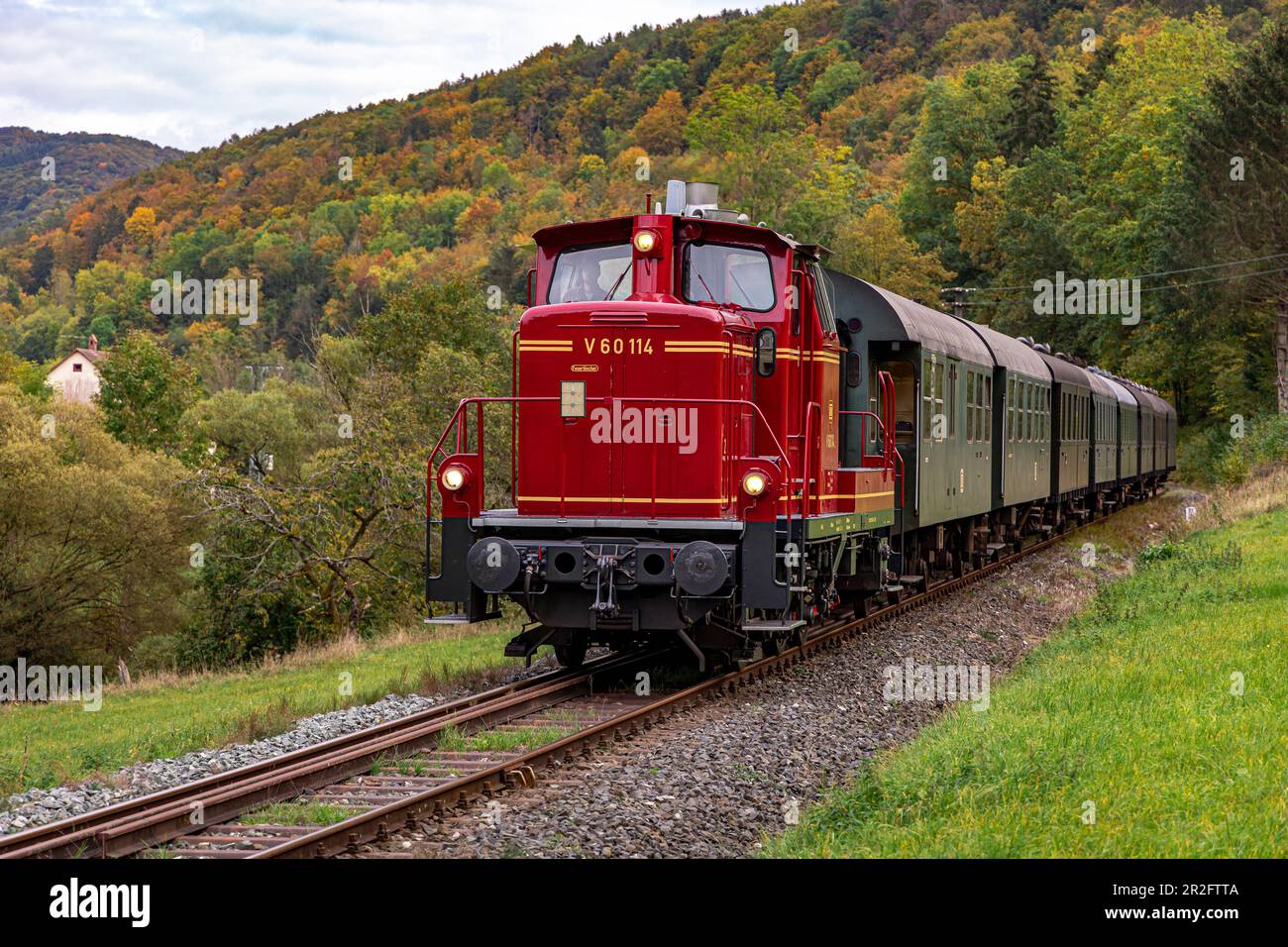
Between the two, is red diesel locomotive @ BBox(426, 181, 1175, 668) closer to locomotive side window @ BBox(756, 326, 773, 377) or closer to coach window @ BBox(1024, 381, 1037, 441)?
locomotive side window @ BBox(756, 326, 773, 377)

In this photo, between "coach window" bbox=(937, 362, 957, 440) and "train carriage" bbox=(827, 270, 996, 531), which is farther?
"coach window" bbox=(937, 362, 957, 440)

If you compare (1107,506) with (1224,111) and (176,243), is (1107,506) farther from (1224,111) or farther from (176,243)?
(176,243)

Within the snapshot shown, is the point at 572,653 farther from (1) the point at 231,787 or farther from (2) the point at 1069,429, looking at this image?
(2) the point at 1069,429

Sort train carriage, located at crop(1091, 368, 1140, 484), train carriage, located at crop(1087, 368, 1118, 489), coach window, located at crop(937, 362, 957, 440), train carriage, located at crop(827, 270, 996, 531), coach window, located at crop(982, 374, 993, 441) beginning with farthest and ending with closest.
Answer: train carriage, located at crop(1091, 368, 1140, 484), train carriage, located at crop(1087, 368, 1118, 489), coach window, located at crop(982, 374, 993, 441), coach window, located at crop(937, 362, 957, 440), train carriage, located at crop(827, 270, 996, 531)

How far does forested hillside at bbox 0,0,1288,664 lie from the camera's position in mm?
32188

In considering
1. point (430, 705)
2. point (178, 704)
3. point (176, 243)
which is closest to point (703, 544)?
point (430, 705)

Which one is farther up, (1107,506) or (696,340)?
(696,340)

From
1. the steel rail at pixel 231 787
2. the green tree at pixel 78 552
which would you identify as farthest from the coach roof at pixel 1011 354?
the green tree at pixel 78 552

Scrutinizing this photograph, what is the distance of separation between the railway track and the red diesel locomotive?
659 millimetres

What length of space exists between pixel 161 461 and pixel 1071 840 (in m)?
38.3

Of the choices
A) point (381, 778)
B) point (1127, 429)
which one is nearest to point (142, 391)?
point (1127, 429)

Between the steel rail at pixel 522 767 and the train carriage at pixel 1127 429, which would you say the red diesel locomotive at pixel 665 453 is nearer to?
the steel rail at pixel 522 767

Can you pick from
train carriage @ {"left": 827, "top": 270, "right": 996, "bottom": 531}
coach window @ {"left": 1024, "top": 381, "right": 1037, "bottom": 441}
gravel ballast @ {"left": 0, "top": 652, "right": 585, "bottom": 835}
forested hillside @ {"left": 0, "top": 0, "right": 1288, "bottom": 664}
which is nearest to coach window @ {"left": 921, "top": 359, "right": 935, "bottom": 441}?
train carriage @ {"left": 827, "top": 270, "right": 996, "bottom": 531}

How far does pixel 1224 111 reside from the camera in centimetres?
4912
